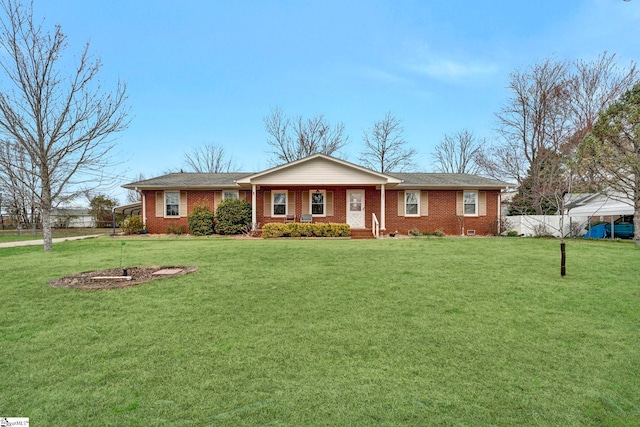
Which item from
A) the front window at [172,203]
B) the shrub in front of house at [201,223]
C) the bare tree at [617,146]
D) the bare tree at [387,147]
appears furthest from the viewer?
the bare tree at [387,147]

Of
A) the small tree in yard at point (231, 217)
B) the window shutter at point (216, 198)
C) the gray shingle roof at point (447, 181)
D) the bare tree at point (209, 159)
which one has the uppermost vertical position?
the bare tree at point (209, 159)

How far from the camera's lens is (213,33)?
1472 centimetres

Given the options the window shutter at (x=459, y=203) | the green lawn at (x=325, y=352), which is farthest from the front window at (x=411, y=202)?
the green lawn at (x=325, y=352)

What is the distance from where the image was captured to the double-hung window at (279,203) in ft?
63.5

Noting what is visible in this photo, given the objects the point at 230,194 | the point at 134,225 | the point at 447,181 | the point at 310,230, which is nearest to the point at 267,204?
the point at 230,194

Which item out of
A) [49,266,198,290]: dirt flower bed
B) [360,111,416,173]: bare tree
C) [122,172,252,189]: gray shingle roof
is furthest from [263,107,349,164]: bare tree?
[49,266,198,290]: dirt flower bed

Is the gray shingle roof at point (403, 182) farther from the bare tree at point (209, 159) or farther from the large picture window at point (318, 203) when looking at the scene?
the bare tree at point (209, 159)

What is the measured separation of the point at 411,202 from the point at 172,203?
14535 mm

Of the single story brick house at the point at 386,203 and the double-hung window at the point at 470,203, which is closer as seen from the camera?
the single story brick house at the point at 386,203

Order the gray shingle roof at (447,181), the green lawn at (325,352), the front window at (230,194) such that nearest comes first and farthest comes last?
the green lawn at (325,352), the gray shingle roof at (447,181), the front window at (230,194)

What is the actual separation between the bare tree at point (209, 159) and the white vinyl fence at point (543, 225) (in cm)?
3433

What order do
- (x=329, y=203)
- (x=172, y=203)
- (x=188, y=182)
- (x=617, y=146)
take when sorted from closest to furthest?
(x=617, y=146) → (x=329, y=203) → (x=172, y=203) → (x=188, y=182)

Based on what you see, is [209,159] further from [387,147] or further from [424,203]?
[424,203]

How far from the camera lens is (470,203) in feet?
63.9
